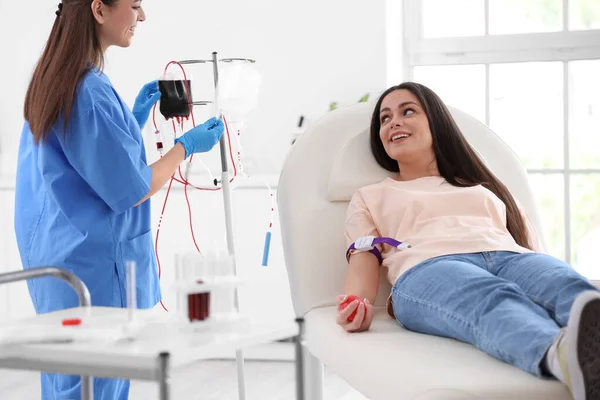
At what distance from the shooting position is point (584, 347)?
118 cm

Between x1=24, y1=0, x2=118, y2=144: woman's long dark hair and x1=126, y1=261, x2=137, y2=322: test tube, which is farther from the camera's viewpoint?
x1=24, y1=0, x2=118, y2=144: woman's long dark hair

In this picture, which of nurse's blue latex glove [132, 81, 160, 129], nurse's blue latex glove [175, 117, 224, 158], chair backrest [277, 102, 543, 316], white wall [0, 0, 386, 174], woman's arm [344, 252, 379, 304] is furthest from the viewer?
white wall [0, 0, 386, 174]

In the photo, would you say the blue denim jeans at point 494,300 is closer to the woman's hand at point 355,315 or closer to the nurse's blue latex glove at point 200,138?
the woman's hand at point 355,315

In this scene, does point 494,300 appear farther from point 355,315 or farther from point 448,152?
point 448,152

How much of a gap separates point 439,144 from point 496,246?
1.17ft

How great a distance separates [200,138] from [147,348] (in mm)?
995

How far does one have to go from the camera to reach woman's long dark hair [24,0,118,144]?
184 centimetres

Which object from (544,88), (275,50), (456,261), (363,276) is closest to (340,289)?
(363,276)

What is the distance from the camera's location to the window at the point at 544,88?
330 cm

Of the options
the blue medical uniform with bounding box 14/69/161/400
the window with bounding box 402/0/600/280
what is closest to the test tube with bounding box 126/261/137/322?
the blue medical uniform with bounding box 14/69/161/400

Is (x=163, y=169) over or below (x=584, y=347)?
over

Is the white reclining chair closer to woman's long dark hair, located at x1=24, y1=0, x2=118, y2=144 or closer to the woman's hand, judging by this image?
the woman's hand

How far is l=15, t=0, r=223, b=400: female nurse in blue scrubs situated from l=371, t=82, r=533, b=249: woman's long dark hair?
1.74 ft

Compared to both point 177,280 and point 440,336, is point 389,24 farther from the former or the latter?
point 177,280
